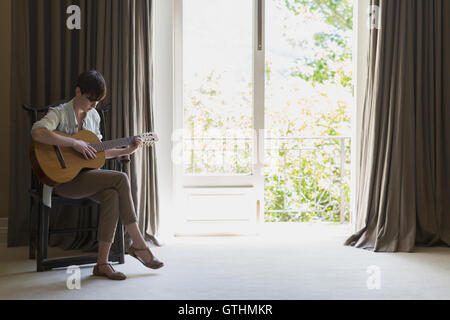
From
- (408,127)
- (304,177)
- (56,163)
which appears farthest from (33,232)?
(304,177)

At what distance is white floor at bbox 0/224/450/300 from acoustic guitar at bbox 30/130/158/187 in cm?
54

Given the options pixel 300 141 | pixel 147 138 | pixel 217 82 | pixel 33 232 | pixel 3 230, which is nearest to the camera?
pixel 147 138

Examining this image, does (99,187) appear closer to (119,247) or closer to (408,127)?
(119,247)

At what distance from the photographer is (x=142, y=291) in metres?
2.31

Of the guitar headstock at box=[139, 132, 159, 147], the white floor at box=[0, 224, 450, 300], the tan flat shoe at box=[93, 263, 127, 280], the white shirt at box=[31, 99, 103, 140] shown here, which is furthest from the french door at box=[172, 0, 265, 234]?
the tan flat shoe at box=[93, 263, 127, 280]

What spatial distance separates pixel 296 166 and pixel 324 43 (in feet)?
4.93

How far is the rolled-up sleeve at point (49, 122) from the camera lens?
2508mm

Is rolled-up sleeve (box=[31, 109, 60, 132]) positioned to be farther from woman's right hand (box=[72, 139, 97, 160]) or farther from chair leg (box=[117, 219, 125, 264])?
chair leg (box=[117, 219, 125, 264])

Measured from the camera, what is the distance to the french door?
3.70 meters

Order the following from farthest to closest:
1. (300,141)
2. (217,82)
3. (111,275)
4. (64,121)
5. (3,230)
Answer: (300,141) → (217,82) → (3,230) → (64,121) → (111,275)

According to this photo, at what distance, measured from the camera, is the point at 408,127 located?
130 inches

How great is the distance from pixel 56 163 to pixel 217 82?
158 cm
